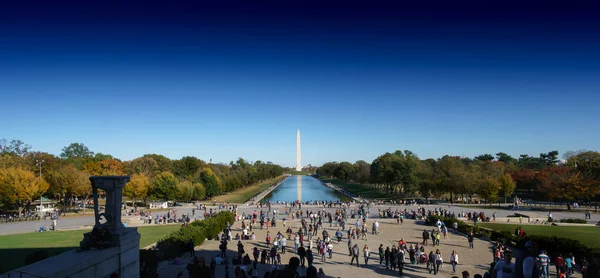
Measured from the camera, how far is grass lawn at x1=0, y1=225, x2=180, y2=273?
894 inches

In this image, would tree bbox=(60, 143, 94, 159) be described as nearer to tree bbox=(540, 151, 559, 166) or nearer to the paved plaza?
the paved plaza

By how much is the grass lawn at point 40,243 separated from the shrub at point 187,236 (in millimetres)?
4119

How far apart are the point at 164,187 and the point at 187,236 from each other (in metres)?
40.1

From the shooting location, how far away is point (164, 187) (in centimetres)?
6228

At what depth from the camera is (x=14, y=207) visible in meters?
55.4

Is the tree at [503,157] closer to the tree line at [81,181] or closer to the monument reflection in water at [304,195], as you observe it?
the monument reflection in water at [304,195]

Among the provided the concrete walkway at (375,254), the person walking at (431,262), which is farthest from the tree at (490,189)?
the person walking at (431,262)

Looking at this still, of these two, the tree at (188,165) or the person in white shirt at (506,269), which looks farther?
the tree at (188,165)

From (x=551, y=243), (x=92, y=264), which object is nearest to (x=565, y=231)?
(x=551, y=243)

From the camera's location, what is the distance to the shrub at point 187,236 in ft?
74.5

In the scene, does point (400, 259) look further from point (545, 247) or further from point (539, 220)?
point (539, 220)

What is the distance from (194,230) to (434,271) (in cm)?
1633

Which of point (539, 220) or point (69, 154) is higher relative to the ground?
point (69, 154)

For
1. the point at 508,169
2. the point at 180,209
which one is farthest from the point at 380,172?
the point at 180,209
